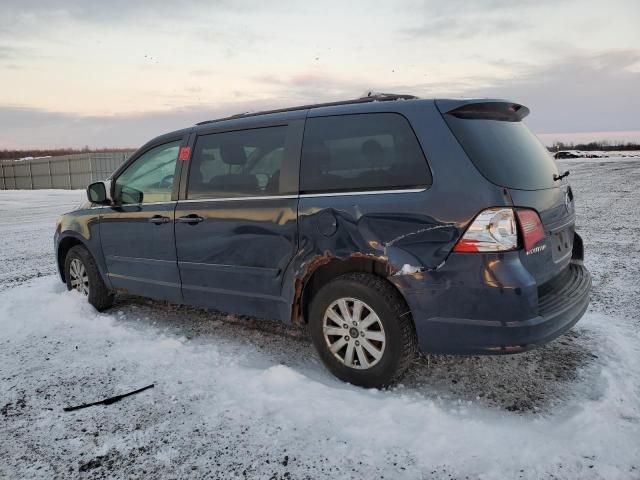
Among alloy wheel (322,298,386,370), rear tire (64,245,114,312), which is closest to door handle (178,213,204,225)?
alloy wheel (322,298,386,370)

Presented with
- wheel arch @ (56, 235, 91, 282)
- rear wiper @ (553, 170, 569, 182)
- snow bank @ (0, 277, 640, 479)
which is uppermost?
rear wiper @ (553, 170, 569, 182)

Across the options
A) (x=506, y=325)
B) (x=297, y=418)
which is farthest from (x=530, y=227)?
(x=297, y=418)

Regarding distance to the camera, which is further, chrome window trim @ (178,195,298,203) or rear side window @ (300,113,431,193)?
chrome window trim @ (178,195,298,203)

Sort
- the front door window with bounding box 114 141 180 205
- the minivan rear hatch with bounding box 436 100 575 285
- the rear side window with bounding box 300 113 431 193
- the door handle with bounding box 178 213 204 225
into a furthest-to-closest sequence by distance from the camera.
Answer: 1. the front door window with bounding box 114 141 180 205
2. the door handle with bounding box 178 213 204 225
3. the rear side window with bounding box 300 113 431 193
4. the minivan rear hatch with bounding box 436 100 575 285

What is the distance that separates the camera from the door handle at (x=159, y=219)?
14.2ft

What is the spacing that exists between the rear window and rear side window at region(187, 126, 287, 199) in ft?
4.36

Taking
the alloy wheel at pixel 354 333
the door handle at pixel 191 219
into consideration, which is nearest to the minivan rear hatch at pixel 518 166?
the alloy wheel at pixel 354 333

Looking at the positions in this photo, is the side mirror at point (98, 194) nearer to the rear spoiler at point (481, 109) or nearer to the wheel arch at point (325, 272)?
the wheel arch at point (325, 272)

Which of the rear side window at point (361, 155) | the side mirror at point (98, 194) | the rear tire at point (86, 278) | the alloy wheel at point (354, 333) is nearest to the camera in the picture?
the rear side window at point (361, 155)

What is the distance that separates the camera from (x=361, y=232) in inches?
125

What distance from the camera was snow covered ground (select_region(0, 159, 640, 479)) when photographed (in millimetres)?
2537

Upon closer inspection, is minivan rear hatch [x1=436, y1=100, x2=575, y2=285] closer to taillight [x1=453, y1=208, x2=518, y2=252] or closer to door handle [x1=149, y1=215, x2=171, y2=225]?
taillight [x1=453, y1=208, x2=518, y2=252]

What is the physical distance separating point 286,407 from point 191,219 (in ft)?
5.98

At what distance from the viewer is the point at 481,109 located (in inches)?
126
